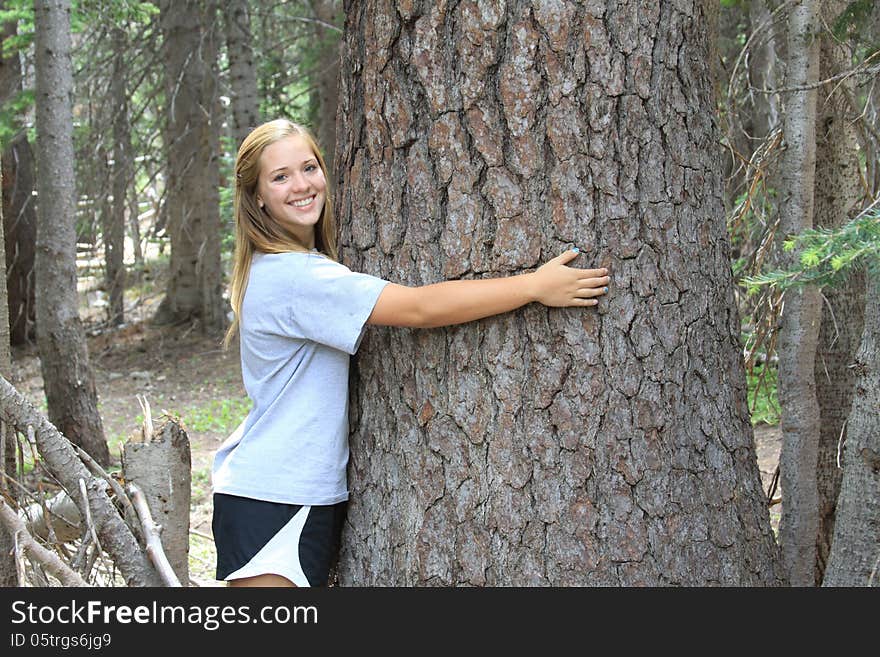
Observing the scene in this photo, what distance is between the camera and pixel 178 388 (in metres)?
10.6

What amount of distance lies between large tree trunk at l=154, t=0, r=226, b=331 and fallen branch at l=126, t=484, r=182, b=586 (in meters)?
9.18

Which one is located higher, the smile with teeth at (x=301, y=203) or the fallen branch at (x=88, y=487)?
the smile with teeth at (x=301, y=203)

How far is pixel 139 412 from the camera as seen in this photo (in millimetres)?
9789

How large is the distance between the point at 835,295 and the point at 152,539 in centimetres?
337

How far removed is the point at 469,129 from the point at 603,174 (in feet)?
1.22

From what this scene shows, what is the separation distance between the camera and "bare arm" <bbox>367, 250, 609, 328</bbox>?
7.72 ft

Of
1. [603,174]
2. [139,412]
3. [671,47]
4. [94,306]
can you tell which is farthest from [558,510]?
[94,306]

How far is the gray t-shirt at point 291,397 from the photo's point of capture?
2.66 metres

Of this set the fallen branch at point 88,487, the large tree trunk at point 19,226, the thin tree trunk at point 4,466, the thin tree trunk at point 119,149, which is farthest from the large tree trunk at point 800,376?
the large tree trunk at point 19,226

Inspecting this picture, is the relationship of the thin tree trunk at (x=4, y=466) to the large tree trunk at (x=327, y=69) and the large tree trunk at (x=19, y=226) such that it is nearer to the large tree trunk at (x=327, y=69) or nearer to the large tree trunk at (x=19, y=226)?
the large tree trunk at (x=327, y=69)

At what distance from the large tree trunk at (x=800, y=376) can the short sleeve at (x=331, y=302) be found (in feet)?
5.64

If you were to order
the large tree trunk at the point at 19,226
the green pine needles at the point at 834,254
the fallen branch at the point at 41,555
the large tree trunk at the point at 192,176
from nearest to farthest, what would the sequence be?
the green pine needles at the point at 834,254, the fallen branch at the point at 41,555, the large tree trunk at the point at 192,176, the large tree trunk at the point at 19,226

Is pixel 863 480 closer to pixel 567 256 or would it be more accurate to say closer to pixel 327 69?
pixel 567 256

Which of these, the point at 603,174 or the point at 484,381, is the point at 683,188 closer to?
the point at 603,174
